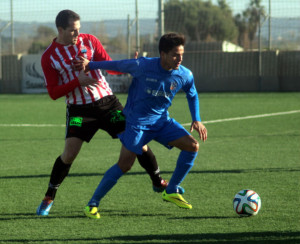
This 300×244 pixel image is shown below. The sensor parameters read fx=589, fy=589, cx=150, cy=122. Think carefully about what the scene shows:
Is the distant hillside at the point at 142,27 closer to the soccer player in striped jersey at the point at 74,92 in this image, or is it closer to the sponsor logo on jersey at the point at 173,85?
the soccer player in striped jersey at the point at 74,92

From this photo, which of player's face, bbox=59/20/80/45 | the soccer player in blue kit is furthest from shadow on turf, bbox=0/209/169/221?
player's face, bbox=59/20/80/45

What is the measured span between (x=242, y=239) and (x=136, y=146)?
1353 millimetres

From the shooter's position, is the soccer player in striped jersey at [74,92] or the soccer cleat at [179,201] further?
the soccer cleat at [179,201]

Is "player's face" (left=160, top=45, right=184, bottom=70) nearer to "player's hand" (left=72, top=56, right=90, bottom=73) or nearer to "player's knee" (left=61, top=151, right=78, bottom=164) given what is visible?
"player's hand" (left=72, top=56, right=90, bottom=73)

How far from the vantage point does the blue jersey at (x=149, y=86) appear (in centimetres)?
528

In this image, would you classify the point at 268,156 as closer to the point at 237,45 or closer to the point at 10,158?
the point at 10,158

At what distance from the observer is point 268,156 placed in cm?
861

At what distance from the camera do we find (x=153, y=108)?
5.43m

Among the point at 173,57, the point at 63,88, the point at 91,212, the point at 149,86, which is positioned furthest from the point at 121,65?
the point at 91,212

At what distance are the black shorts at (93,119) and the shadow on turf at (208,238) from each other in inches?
50.3

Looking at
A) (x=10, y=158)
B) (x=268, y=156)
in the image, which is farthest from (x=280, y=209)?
(x=10, y=158)

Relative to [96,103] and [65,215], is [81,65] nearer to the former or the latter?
[96,103]

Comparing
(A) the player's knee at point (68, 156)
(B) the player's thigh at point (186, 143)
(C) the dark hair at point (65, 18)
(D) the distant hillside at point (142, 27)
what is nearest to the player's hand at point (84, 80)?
(C) the dark hair at point (65, 18)

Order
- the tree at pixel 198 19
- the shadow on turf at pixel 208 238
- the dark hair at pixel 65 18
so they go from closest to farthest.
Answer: the shadow on turf at pixel 208 238 < the dark hair at pixel 65 18 < the tree at pixel 198 19
